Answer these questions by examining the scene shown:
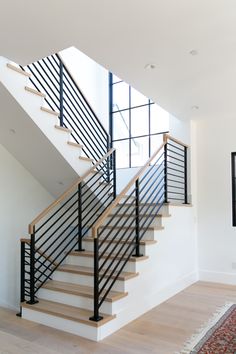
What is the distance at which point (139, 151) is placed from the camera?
6.89 metres

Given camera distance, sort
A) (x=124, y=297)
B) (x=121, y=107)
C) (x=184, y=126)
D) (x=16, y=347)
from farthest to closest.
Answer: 1. (x=121, y=107)
2. (x=184, y=126)
3. (x=124, y=297)
4. (x=16, y=347)

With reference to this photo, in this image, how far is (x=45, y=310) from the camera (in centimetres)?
354

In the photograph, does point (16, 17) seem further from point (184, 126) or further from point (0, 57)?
point (184, 126)

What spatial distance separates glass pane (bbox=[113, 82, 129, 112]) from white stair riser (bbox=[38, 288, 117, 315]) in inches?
184

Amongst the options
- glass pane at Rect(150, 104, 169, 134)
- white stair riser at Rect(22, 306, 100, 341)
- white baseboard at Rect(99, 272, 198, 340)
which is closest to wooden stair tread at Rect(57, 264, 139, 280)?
white baseboard at Rect(99, 272, 198, 340)

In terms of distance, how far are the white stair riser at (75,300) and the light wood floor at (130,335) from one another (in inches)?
9.8

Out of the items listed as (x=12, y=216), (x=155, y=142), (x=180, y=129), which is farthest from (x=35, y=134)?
(x=155, y=142)

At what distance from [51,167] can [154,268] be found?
7.31 feet

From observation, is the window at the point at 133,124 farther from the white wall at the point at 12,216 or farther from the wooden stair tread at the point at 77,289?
the wooden stair tread at the point at 77,289

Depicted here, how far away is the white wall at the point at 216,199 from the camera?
5.34 metres

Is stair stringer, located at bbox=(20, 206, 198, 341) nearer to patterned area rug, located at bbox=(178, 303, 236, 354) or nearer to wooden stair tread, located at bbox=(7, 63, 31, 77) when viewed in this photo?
patterned area rug, located at bbox=(178, 303, 236, 354)

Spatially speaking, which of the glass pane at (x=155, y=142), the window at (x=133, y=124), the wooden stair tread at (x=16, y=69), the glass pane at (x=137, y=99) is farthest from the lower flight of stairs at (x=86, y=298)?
the glass pane at (x=137, y=99)

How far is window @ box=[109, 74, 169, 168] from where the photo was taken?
21.9ft

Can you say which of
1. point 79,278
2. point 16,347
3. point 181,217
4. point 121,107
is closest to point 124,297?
point 79,278
